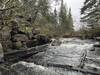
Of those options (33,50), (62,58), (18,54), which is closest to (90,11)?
(33,50)

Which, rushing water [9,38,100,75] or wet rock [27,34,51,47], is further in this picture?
wet rock [27,34,51,47]

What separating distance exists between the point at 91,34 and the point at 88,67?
1075cm

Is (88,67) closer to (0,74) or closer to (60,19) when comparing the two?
(0,74)

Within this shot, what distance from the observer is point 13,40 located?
10.8 m

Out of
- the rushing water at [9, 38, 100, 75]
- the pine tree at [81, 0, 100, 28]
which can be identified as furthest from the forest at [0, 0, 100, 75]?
the pine tree at [81, 0, 100, 28]

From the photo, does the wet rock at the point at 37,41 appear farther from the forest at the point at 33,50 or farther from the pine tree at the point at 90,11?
the pine tree at the point at 90,11

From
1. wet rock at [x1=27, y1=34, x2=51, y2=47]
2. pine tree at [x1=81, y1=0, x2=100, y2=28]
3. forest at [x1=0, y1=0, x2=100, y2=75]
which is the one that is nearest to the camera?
forest at [x1=0, y1=0, x2=100, y2=75]

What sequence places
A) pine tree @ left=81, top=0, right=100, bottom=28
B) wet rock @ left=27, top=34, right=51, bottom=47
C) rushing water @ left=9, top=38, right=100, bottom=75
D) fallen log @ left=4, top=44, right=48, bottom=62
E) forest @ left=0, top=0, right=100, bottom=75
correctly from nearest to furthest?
forest @ left=0, top=0, right=100, bottom=75 < rushing water @ left=9, top=38, right=100, bottom=75 < fallen log @ left=4, top=44, right=48, bottom=62 < wet rock @ left=27, top=34, right=51, bottom=47 < pine tree @ left=81, top=0, right=100, bottom=28

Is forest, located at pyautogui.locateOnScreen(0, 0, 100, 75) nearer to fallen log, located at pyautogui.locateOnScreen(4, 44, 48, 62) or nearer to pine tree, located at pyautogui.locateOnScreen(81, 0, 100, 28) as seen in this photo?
fallen log, located at pyautogui.locateOnScreen(4, 44, 48, 62)

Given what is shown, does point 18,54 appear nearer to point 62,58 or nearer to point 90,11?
point 62,58

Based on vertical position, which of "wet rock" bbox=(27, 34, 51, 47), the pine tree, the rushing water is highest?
the pine tree

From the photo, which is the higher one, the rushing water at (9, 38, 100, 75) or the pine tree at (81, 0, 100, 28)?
the pine tree at (81, 0, 100, 28)

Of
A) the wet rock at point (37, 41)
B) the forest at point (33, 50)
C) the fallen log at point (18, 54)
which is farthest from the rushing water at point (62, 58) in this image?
the wet rock at point (37, 41)

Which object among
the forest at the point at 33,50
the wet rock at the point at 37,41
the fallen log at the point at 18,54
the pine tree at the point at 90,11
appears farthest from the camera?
the pine tree at the point at 90,11
